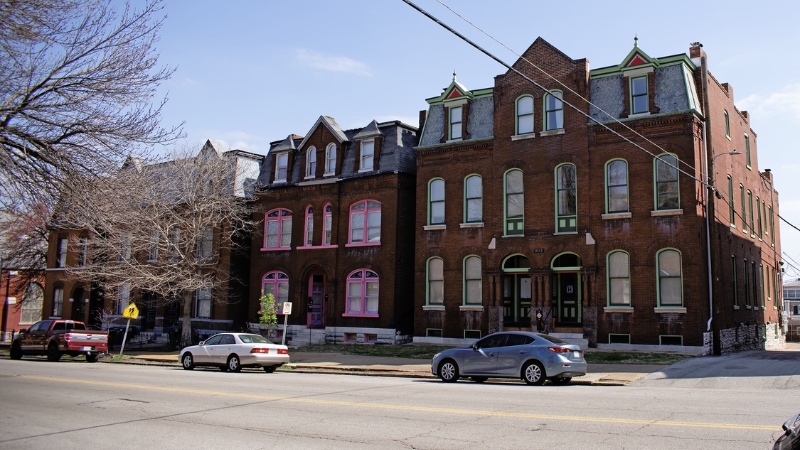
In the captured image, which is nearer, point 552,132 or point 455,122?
point 552,132

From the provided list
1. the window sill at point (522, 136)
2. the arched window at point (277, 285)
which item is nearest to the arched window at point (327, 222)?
the arched window at point (277, 285)

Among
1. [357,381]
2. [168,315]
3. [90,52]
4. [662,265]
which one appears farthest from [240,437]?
[168,315]

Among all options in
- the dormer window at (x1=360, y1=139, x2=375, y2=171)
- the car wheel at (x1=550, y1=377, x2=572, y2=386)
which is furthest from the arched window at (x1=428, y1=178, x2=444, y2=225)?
the car wheel at (x1=550, y1=377, x2=572, y2=386)

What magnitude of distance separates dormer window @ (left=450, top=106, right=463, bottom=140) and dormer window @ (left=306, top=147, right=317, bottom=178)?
873cm

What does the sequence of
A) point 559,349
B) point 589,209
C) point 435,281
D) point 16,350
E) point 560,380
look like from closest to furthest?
point 559,349 < point 560,380 < point 589,209 < point 16,350 < point 435,281

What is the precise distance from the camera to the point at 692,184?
25.4 m

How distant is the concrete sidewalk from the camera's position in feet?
61.1

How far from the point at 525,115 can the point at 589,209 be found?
519cm

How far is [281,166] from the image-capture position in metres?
38.4

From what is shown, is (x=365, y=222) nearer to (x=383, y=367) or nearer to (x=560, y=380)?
(x=383, y=367)

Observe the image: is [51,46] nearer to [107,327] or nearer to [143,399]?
[143,399]

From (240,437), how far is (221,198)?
83.3 ft

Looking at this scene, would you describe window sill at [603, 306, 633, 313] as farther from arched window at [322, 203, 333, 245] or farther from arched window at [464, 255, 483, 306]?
arched window at [322, 203, 333, 245]

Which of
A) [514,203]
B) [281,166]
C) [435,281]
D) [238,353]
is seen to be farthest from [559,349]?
[281,166]
